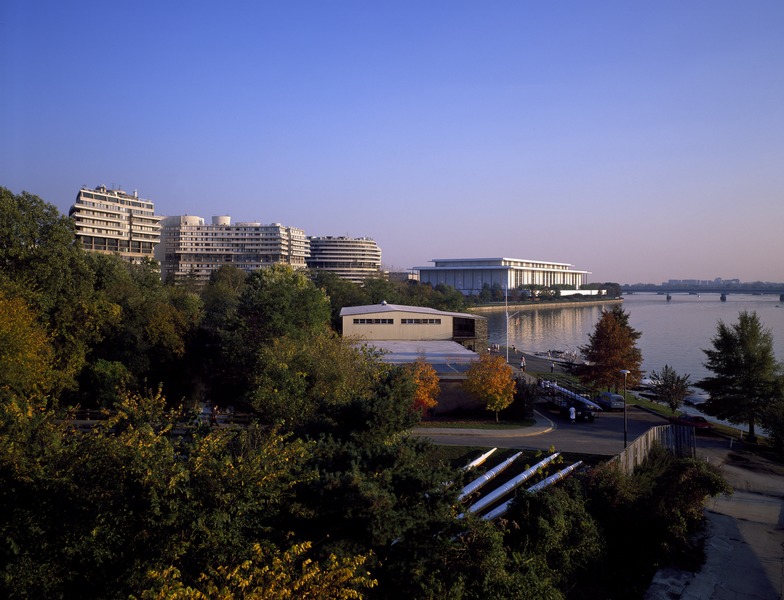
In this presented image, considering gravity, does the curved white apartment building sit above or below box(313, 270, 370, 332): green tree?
above

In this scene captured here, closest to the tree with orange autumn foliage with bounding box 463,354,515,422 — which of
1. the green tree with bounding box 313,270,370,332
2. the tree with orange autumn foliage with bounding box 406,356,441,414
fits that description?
the tree with orange autumn foliage with bounding box 406,356,441,414

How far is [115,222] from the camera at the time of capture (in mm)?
70938

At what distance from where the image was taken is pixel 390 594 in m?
8.42

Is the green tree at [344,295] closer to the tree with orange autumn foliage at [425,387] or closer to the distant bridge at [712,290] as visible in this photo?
the tree with orange autumn foliage at [425,387]

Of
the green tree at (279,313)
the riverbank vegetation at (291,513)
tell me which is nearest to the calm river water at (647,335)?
the green tree at (279,313)

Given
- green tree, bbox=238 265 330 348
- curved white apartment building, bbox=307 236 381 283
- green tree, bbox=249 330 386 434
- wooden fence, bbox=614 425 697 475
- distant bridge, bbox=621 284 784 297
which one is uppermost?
curved white apartment building, bbox=307 236 381 283

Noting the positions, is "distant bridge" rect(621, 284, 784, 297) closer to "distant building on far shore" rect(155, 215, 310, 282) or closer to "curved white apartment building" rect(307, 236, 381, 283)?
"curved white apartment building" rect(307, 236, 381, 283)

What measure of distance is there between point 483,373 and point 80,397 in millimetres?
15980

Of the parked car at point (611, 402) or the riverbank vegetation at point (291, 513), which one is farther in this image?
the parked car at point (611, 402)

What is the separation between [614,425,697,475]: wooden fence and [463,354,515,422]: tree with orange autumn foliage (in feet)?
18.5

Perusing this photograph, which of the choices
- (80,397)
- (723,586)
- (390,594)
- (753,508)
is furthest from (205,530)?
(80,397)

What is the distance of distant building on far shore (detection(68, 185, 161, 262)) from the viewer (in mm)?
67625

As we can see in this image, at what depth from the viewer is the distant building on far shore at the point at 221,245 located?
4070 inches

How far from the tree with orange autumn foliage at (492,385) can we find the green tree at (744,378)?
26.9 feet
